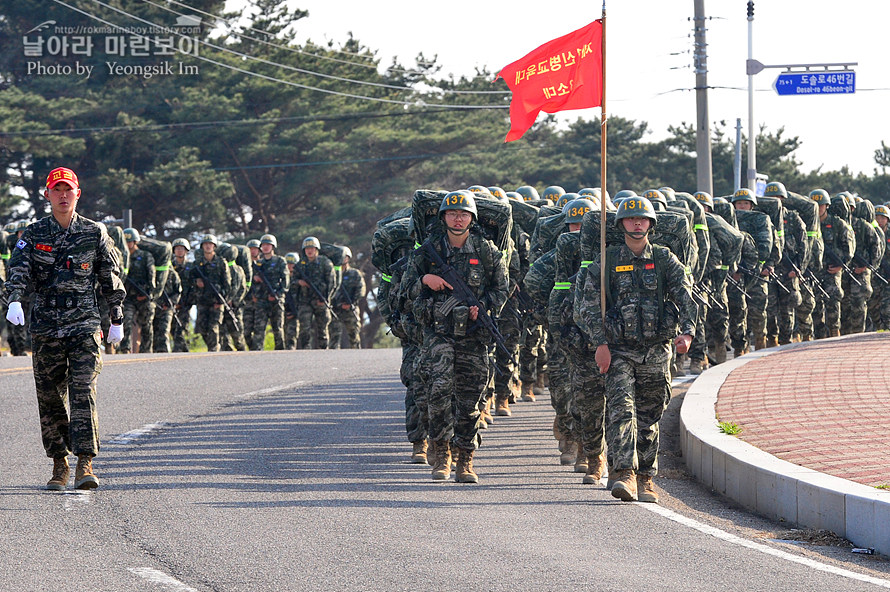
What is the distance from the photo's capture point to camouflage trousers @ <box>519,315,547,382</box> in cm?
1485

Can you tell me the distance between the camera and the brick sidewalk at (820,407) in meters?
9.42

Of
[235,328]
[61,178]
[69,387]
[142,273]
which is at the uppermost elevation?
[61,178]

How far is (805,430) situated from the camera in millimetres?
10656

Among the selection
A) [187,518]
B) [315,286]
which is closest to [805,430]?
[187,518]

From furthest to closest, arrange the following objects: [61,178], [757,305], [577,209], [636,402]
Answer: [757,305]
[577,209]
[636,402]
[61,178]

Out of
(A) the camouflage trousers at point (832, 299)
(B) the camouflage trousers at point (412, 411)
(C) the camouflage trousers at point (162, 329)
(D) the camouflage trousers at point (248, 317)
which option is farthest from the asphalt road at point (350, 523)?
(D) the camouflage trousers at point (248, 317)

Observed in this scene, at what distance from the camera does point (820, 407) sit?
11891 millimetres

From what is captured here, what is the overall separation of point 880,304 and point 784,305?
2.99m

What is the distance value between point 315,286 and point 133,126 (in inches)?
800

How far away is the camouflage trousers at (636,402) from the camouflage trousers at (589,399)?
0.61 meters

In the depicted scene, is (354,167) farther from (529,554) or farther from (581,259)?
(529,554)

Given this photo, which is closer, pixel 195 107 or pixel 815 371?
pixel 815 371

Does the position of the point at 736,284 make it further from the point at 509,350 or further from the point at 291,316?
the point at 291,316

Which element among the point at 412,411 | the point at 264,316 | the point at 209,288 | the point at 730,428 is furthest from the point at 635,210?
the point at 264,316
